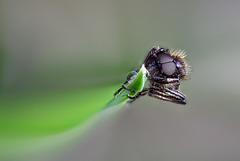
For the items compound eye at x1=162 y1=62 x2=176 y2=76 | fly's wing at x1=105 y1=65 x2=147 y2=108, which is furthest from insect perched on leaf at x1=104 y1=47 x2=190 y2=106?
fly's wing at x1=105 y1=65 x2=147 y2=108

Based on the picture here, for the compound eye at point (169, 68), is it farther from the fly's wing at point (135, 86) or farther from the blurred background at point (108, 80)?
the fly's wing at point (135, 86)

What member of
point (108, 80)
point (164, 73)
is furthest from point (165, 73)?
point (108, 80)

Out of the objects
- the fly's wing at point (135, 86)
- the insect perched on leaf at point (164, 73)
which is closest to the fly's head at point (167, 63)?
the insect perched on leaf at point (164, 73)
